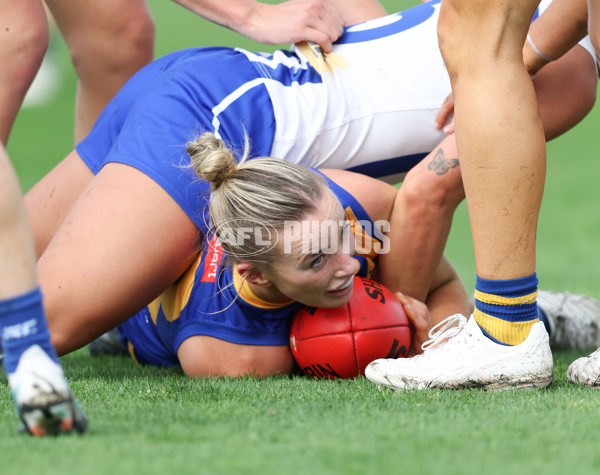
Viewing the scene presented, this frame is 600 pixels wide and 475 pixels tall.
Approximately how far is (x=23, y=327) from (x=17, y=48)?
1689 mm

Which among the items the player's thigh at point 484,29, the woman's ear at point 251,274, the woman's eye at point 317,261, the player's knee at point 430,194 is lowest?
the woman's ear at point 251,274

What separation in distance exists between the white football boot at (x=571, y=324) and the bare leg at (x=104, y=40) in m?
2.07

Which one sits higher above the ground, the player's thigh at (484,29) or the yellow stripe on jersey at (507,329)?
the player's thigh at (484,29)

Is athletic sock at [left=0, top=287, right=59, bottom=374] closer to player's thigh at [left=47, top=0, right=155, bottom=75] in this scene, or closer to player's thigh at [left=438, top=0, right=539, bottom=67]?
player's thigh at [left=438, top=0, right=539, bottom=67]

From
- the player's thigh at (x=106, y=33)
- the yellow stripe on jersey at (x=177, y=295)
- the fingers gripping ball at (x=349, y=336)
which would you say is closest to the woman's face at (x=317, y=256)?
the fingers gripping ball at (x=349, y=336)

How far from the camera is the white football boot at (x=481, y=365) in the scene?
243 cm

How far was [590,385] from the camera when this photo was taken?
8.18ft

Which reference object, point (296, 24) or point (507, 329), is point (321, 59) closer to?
point (296, 24)

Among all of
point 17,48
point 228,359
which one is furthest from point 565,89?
point 17,48

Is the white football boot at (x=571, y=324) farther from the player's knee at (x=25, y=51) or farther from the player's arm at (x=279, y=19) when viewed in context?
the player's knee at (x=25, y=51)

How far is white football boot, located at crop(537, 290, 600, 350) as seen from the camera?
3525 mm

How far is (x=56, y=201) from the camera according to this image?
11.5 feet

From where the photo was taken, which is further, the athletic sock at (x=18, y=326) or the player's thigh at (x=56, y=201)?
the player's thigh at (x=56, y=201)

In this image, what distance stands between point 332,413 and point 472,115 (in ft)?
2.90
